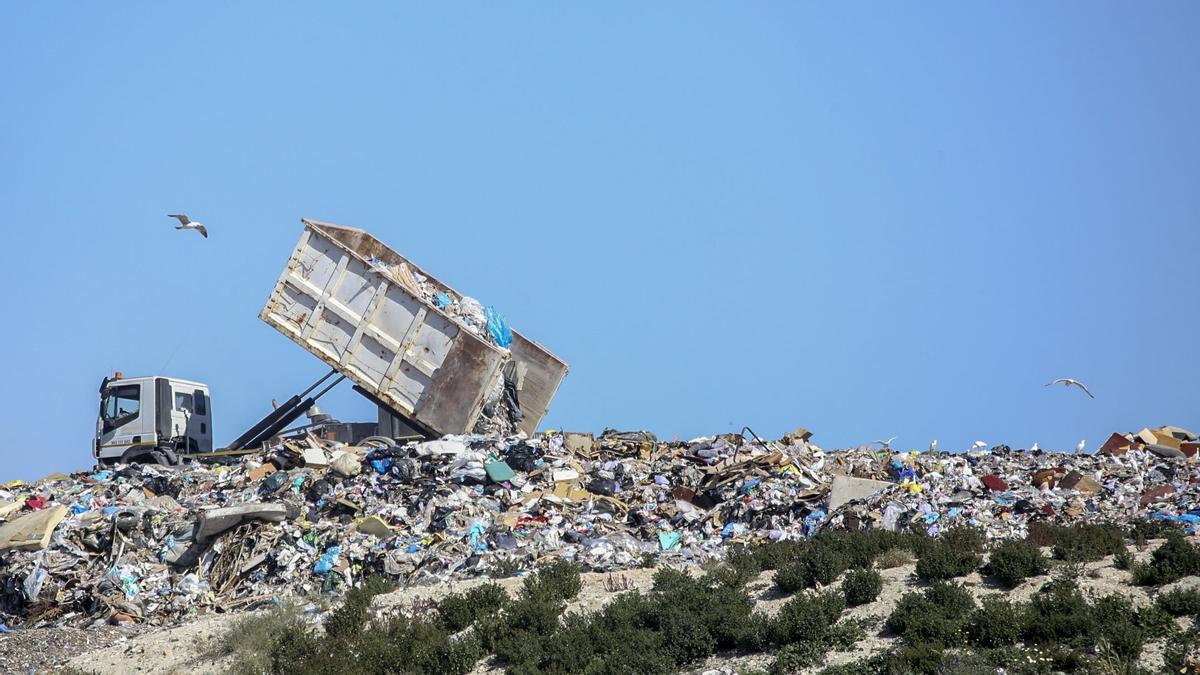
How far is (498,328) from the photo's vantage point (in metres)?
17.1

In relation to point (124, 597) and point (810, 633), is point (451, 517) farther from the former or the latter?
point (810, 633)

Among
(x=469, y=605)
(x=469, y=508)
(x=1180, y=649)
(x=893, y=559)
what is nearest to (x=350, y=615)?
(x=469, y=605)

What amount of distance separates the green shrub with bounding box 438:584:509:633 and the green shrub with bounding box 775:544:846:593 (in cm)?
238

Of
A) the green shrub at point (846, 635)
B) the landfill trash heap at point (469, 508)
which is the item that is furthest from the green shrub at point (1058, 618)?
the landfill trash heap at point (469, 508)

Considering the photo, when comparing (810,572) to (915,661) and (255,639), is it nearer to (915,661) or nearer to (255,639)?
(915,661)

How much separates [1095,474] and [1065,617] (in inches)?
279

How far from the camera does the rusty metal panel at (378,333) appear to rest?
16047 millimetres

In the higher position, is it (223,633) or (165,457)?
(165,457)

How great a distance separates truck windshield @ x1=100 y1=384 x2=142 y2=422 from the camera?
1772 cm

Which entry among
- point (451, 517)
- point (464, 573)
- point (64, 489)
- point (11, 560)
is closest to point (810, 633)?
point (464, 573)

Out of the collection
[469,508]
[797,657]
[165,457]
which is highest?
[165,457]

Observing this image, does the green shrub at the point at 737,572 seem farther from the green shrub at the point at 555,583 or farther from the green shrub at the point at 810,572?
the green shrub at the point at 555,583

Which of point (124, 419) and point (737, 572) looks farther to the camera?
point (124, 419)

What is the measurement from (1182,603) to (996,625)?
137cm
